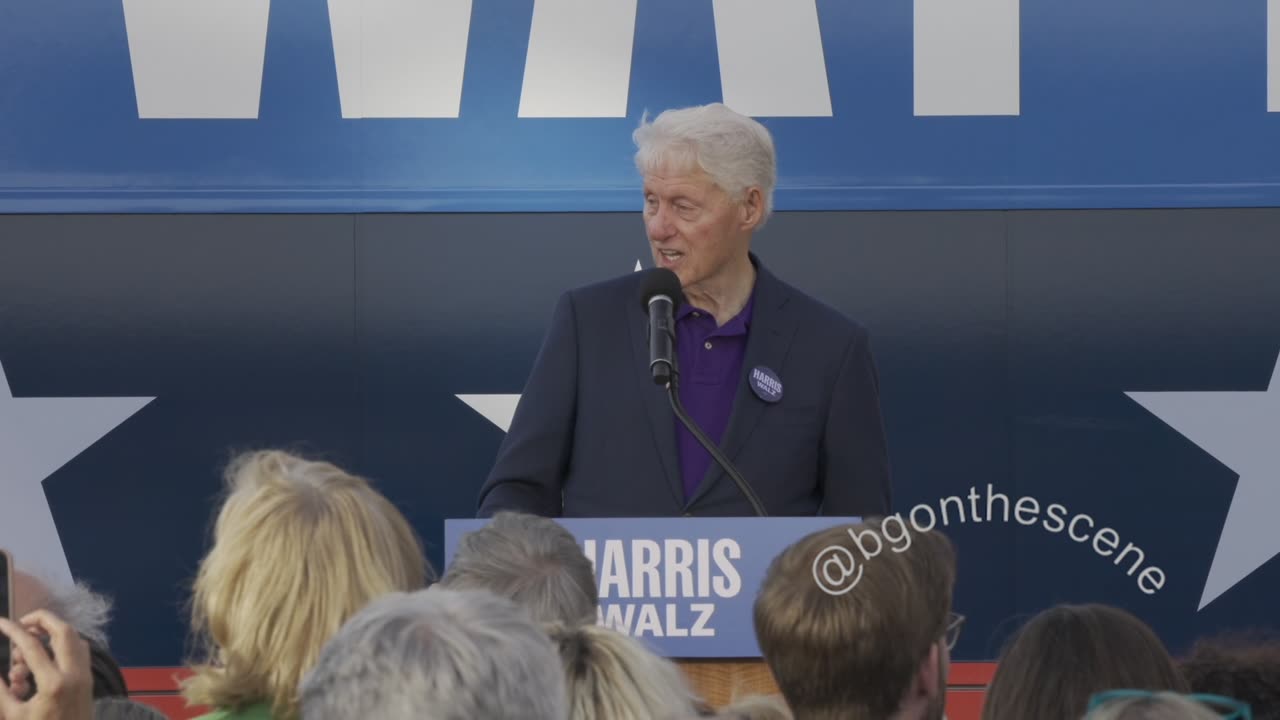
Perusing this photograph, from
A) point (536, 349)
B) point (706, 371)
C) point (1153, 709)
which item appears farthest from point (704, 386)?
point (1153, 709)

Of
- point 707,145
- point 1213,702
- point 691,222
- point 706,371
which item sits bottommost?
point 1213,702

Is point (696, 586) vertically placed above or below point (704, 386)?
below

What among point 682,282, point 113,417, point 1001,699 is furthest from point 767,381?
point 113,417

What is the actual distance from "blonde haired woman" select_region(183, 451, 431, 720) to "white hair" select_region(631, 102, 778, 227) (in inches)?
67.4

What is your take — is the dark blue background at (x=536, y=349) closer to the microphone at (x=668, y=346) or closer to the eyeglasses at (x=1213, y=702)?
the microphone at (x=668, y=346)

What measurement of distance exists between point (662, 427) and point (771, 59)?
1.52 meters

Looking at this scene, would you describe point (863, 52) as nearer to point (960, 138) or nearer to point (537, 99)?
point (960, 138)

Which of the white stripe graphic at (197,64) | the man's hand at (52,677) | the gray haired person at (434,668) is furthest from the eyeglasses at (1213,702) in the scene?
the white stripe graphic at (197,64)

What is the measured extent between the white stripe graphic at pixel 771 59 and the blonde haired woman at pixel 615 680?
9.18ft

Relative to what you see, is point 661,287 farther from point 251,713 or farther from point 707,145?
point 251,713

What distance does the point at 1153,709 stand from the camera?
182cm

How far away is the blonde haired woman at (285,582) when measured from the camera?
6.33 ft

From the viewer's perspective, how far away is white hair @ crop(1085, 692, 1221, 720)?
1.81m

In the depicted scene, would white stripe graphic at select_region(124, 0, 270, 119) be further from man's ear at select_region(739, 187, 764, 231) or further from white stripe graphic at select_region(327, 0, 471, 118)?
man's ear at select_region(739, 187, 764, 231)
